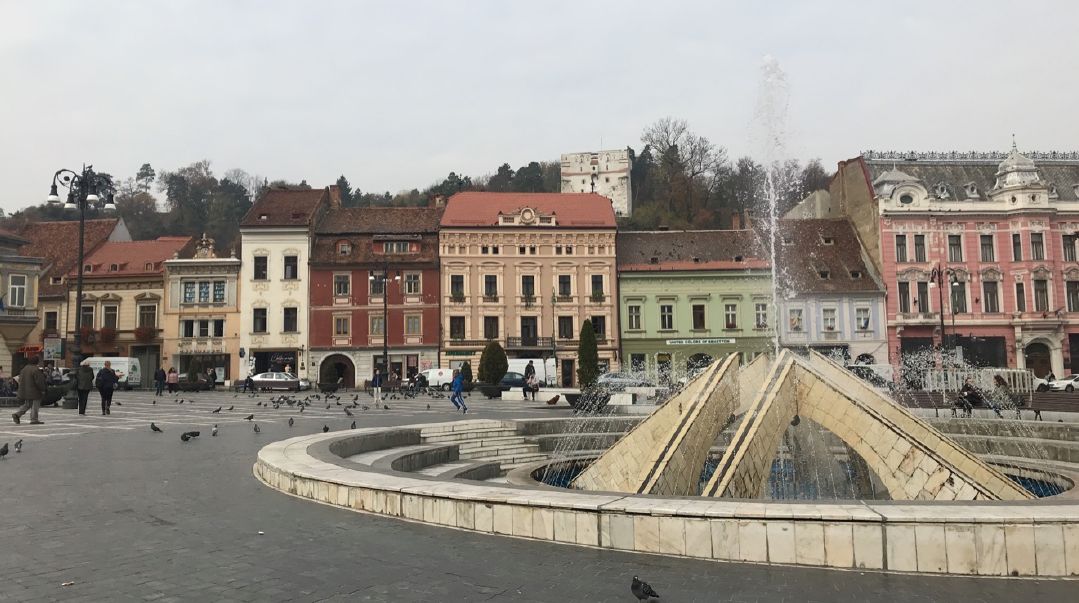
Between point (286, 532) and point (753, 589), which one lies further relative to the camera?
point (286, 532)

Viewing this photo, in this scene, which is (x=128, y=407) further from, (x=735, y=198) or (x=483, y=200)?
(x=735, y=198)

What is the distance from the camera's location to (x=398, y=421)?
18781 millimetres

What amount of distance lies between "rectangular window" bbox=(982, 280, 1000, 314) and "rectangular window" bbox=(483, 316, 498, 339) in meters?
29.8

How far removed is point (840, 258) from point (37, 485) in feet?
151

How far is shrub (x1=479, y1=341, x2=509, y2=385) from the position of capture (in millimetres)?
36375

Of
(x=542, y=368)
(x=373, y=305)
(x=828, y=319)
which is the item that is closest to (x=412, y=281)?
(x=373, y=305)

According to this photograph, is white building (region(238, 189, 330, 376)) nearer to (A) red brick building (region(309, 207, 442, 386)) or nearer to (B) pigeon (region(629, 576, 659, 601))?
(A) red brick building (region(309, 207, 442, 386))

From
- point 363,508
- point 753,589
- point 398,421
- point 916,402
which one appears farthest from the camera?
point 916,402

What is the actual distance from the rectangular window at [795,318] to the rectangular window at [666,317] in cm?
728

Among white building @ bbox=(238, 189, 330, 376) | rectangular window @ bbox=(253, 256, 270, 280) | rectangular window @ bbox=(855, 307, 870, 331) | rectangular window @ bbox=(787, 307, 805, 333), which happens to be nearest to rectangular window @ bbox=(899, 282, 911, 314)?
rectangular window @ bbox=(855, 307, 870, 331)

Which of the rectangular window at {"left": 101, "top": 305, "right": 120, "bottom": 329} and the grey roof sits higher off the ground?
the grey roof

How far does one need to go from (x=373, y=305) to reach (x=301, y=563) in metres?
42.0

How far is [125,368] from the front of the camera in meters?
42.5


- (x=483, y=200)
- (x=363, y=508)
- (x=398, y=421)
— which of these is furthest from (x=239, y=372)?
(x=363, y=508)
